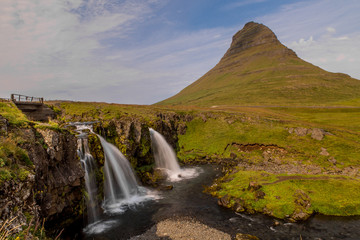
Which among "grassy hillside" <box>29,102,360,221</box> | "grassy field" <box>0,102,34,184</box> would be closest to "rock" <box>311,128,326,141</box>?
Result: "grassy hillside" <box>29,102,360,221</box>

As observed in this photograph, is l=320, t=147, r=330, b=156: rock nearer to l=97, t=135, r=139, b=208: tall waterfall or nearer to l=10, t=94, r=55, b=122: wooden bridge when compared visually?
l=97, t=135, r=139, b=208: tall waterfall

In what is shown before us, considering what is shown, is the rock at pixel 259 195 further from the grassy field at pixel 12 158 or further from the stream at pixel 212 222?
the grassy field at pixel 12 158

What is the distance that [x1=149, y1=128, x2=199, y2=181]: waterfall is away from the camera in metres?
49.4

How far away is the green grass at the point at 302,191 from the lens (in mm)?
27453

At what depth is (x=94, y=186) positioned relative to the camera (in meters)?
29.9

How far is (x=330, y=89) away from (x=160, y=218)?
625 ft

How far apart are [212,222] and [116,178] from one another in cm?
1852

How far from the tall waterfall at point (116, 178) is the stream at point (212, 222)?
171 inches

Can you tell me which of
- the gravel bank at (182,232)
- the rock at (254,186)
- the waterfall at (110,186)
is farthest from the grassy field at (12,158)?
the rock at (254,186)

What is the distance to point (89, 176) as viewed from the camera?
29438 millimetres

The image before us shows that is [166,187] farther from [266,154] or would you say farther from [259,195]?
[266,154]

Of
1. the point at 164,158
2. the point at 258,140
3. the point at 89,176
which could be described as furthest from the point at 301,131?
the point at 89,176

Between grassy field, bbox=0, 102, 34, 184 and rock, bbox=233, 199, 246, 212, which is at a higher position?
grassy field, bbox=0, 102, 34, 184

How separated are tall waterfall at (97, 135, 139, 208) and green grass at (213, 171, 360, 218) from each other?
15.9 m
